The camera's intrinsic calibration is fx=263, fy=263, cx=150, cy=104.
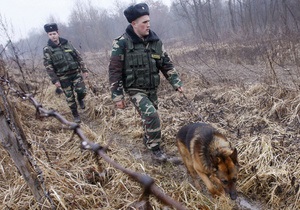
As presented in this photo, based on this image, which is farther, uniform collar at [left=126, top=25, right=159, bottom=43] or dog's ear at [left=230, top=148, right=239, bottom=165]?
uniform collar at [left=126, top=25, right=159, bottom=43]

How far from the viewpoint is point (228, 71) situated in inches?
386

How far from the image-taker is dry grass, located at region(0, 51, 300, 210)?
9.99ft

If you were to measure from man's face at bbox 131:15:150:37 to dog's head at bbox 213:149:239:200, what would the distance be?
2.07 m

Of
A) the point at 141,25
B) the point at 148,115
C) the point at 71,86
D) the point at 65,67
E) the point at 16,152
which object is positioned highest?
the point at 141,25

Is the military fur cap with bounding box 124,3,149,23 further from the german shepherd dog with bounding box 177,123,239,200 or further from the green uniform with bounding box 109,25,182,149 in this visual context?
the german shepherd dog with bounding box 177,123,239,200

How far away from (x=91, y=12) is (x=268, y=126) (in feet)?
140

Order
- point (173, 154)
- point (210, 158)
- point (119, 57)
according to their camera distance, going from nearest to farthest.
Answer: point (210, 158) → point (119, 57) → point (173, 154)

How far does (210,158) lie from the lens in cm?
290

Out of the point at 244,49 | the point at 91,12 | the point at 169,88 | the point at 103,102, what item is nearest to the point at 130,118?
the point at 103,102

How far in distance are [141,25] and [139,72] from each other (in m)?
0.67

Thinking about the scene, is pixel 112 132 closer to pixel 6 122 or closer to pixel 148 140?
pixel 148 140

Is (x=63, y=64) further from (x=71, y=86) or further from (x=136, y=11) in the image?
(x=136, y=11)

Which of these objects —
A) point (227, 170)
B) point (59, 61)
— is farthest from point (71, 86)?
point (227, 170)

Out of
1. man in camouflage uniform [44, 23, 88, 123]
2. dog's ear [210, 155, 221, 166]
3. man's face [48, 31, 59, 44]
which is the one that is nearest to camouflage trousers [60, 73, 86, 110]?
man in camouflage uniform [44, 23, 88, 123]
